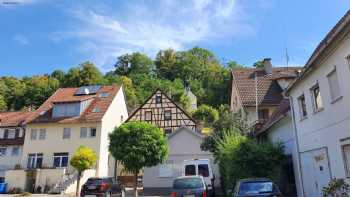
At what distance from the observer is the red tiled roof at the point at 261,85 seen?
2558cm

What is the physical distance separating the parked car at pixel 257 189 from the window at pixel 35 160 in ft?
93.6

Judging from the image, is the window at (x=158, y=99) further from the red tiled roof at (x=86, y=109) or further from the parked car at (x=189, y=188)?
the parked car at (x=189, y=188)

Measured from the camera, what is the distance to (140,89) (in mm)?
68750

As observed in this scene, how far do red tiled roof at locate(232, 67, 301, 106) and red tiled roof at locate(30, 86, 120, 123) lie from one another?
15.4m

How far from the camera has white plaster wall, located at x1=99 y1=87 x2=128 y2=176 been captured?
111ft

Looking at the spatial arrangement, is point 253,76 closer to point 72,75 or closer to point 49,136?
point 49,136

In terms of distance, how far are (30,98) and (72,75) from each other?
9.21 m

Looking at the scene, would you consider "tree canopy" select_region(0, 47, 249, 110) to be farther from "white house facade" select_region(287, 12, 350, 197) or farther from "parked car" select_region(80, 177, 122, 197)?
"white house facade" select_region(287, 12, 350, 197)

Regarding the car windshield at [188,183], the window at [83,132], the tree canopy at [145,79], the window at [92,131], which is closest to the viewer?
the car windshield at [188,183]

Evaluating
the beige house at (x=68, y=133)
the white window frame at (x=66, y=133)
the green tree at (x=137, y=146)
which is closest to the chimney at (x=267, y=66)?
the green tree at (x=137, y=146)

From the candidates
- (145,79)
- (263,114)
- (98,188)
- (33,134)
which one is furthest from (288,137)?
(145,79)

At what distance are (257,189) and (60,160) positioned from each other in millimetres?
27650

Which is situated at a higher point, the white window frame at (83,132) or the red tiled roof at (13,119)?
the red tiled roof at (13,119)

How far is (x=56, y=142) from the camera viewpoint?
34375mm
